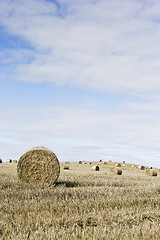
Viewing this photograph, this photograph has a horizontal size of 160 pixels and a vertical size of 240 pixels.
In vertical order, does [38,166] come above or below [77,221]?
above

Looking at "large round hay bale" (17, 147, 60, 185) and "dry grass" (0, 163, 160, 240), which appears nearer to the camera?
"dry grass" (0, 163, 160, 240)

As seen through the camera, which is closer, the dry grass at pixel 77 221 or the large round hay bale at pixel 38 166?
the dry grass at pixel 77 221

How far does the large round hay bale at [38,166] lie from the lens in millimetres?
10102

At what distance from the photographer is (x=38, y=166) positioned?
10.2 metres

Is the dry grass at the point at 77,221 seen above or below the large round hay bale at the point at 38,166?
below

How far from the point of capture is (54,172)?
33.2ft

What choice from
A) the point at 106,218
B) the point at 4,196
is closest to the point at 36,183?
the point at 4,196

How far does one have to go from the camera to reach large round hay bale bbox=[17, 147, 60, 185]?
33.1 ft

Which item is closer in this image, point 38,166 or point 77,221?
point 77,221

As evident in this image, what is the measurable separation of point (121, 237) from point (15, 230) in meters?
1.62

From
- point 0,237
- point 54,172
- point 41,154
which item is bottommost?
point 0,237

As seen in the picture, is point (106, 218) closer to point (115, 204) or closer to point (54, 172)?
point (115, 204)

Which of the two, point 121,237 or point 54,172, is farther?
point 54,172

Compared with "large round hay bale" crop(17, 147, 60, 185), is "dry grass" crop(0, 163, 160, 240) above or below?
below
